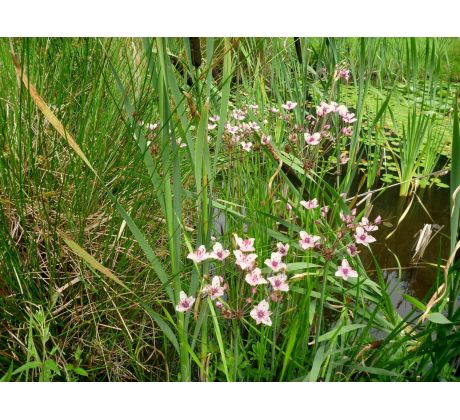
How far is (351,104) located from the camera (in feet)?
12.2

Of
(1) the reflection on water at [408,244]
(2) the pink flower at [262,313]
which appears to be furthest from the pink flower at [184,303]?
(1) the reflection on water at [408,244]

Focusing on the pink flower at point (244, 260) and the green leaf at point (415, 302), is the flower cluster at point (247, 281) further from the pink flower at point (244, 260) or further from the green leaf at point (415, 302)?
the green leaf at point (415, 302)

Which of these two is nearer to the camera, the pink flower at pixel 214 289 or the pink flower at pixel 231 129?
the pink flower at pixel 214 289

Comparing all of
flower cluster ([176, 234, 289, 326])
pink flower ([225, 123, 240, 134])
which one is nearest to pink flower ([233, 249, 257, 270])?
flower cluster ([176, 234, 289, 326])

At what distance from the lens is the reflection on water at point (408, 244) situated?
191cm

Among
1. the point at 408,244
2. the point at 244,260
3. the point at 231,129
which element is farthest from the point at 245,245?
the point at 408,244

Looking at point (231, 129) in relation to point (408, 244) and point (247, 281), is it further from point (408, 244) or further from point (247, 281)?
point (408, 244)

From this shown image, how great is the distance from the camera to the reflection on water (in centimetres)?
191

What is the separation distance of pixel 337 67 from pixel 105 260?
93 centimetres

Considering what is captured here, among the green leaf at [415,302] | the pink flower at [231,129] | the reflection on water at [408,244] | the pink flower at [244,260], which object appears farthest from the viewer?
the reflection on water at [408,244]

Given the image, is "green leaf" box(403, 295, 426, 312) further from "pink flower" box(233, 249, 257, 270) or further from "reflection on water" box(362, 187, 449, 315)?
"reflection on water" box(362, 187, 449, 315)

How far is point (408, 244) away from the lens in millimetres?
2203

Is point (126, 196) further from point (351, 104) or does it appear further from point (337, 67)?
point (351, 104)
